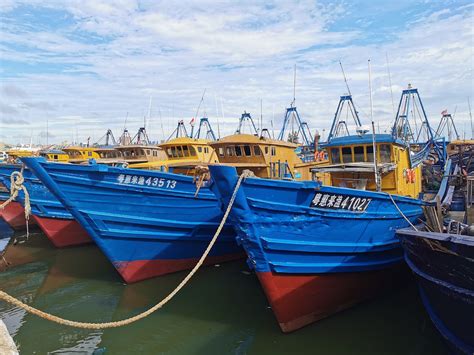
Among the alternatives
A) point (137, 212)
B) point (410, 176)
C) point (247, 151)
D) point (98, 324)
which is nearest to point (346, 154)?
point (410, 176)

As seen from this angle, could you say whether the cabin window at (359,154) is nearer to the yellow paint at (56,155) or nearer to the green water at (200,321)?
the green water at (200,321)

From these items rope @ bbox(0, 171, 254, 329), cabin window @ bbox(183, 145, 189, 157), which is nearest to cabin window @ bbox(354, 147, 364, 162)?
rope @ bbox(0, 171, 254, 329)

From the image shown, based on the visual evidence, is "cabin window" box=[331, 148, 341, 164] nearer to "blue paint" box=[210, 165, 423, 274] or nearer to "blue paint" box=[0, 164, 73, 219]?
"blue paint" box=[210, 165, 423, 274]

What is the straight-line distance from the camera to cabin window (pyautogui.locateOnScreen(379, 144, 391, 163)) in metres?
9.49

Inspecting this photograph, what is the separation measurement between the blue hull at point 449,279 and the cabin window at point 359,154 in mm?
3216

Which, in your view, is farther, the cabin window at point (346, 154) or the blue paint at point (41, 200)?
the blue paint at point (41, 200)

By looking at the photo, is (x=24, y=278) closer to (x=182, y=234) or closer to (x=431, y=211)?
(x=182, y=234)

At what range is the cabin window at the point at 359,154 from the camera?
31.8 feet

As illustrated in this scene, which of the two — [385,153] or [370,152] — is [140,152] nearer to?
[370,152]

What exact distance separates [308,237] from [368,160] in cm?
342

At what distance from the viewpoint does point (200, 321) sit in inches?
335

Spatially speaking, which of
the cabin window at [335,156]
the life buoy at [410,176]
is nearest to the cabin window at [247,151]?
the cabin window at [335,156]

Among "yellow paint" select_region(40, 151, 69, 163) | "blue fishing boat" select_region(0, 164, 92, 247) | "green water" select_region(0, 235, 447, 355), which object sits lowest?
"green water" select_region(0, 235, 447, 355)

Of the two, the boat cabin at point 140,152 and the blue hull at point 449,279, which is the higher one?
the boat cabin at point 140,152
